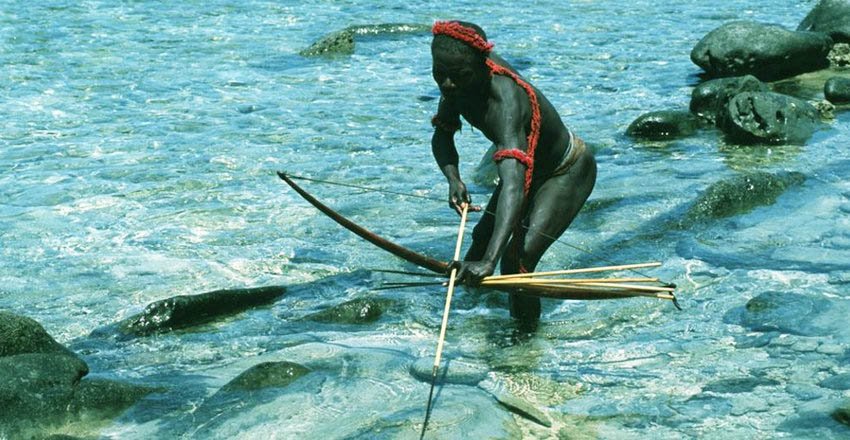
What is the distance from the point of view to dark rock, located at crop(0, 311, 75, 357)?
22.1 ft

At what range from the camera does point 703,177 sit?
11.6 meters

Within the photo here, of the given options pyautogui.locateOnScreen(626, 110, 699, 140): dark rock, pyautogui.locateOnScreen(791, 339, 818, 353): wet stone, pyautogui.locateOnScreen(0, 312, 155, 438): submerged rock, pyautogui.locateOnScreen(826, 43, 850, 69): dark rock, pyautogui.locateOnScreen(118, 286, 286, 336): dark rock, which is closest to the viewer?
pyautogui.locateOnScreen(0, 312, 155, 438): submerged rock

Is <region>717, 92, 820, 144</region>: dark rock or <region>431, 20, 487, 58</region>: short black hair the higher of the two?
<region>431, 20, 487, 58</region>: short black hair

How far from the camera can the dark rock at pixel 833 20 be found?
55.0ft

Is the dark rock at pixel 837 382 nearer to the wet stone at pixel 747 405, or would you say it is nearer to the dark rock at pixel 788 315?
the wet stone at pixel 747 405

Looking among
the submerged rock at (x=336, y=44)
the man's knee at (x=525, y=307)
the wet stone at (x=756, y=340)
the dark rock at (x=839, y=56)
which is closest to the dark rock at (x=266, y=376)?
the man's knee at (x=525, y=307)

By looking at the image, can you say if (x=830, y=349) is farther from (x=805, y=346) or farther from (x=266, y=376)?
(x=266, y=376)

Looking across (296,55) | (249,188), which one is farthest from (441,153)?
(296,55)

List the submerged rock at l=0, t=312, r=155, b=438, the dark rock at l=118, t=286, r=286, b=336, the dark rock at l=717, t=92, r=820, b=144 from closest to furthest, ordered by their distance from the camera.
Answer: the submerged rock at l=0, t=312, r=155, b=438, the dark rock at l=118, t=286, r=286, b=336, the dark rock at l=717, t=92, r=820, b=144

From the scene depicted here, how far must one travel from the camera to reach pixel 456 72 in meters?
6.12

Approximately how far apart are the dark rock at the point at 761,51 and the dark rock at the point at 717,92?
1661mm

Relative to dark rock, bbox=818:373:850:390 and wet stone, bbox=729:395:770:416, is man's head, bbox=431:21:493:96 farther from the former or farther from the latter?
dark rock, bbox=818:373:850:390

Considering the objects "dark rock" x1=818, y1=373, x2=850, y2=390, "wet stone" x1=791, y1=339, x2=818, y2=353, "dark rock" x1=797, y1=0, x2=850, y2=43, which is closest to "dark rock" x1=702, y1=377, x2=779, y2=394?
"dark rock" x1=818, y1=373, x2=850, y2=390

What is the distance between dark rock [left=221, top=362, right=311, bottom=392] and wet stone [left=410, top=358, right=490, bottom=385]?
2.15ft
